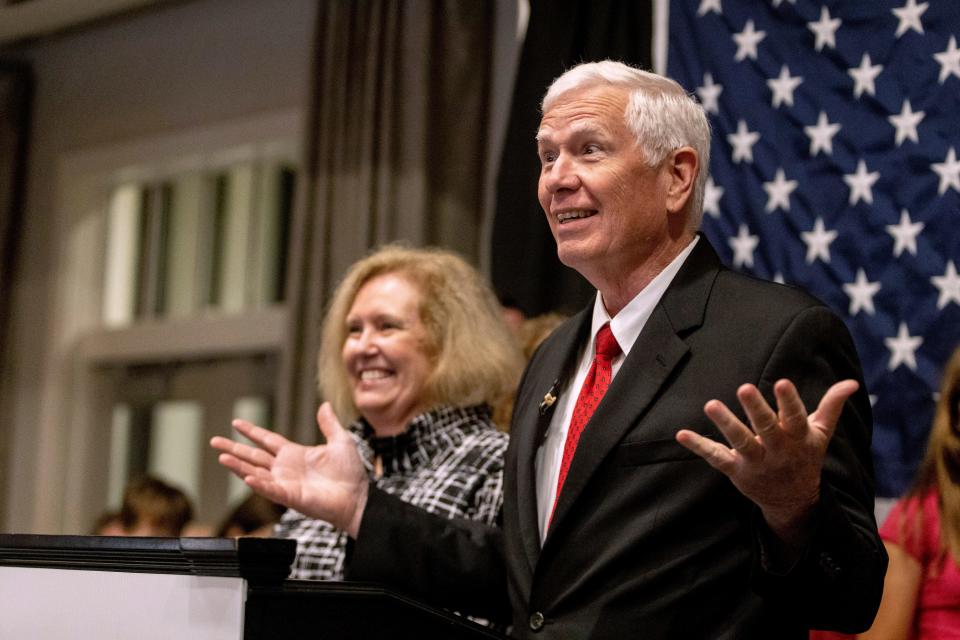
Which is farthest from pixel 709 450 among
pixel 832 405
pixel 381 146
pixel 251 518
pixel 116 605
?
pixel 381 146

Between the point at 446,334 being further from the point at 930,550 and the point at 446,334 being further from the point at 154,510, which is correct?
the point at 154,510

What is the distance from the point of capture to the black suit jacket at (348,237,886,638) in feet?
5.29

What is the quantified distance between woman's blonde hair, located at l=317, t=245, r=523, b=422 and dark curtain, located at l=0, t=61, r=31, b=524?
14.1 feet

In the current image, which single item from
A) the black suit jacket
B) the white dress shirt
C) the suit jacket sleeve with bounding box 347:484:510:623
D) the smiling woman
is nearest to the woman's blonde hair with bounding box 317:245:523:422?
the smiling woman

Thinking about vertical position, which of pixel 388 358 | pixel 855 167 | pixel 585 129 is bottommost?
pixel 388 358

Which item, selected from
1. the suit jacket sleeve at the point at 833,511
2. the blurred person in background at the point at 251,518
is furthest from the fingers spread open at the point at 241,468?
the blurred person in background at the point at 251,518

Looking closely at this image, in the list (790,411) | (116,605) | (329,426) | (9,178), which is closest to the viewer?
(790,411)

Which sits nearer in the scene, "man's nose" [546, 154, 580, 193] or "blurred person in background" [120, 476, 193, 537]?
"man's nose" [546, 154, 580, 193]

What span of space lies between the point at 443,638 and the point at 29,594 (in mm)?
565

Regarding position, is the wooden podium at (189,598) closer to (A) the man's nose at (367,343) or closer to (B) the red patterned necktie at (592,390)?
(B) the red patterned necktie at (592,390)

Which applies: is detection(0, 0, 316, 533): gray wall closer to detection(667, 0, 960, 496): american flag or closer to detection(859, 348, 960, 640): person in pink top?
detection(667, 0, 960, 496): american flag

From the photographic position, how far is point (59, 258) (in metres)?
6.90

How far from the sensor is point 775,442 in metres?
1.44

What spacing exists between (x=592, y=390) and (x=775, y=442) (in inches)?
19.9
